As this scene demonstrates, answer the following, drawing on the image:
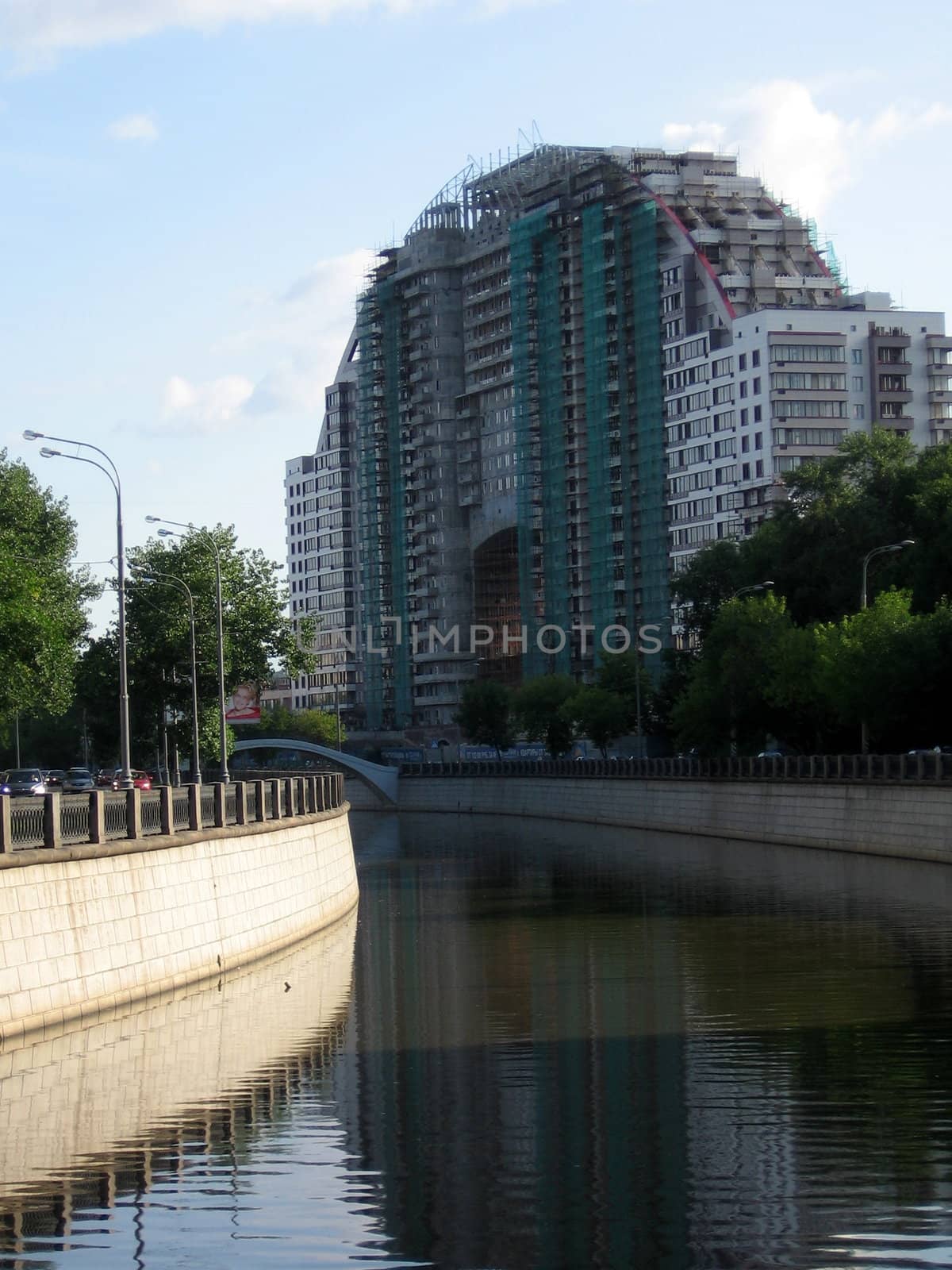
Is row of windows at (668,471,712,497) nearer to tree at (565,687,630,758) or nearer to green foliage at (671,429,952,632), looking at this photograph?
green foliage at (671,429,952,632)

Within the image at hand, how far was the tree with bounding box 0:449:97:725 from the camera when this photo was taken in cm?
6531

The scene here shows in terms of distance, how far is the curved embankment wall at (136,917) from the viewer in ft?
82.3

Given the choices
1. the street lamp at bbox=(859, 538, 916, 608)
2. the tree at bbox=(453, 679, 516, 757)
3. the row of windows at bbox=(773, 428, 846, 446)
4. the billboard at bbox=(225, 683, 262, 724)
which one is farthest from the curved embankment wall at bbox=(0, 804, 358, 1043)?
the tree at bbox=(453, 679, 516, 757)

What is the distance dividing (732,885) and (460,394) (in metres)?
133

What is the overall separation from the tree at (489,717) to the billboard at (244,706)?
4294 cm

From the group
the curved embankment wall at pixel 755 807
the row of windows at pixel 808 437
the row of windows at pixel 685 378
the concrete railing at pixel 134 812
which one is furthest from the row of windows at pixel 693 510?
the concrete railing at pixel 134 812

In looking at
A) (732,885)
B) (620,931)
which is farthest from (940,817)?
(620,931)

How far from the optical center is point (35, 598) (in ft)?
221

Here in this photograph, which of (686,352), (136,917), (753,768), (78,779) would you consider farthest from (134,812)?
(686,352)

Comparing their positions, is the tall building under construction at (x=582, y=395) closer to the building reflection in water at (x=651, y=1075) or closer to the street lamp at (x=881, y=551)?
the street lamp at (x=881, y=551)

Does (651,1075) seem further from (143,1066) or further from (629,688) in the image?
(629,688)

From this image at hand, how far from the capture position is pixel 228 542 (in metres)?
107

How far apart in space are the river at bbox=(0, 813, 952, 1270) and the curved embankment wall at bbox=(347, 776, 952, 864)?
19.8 meters

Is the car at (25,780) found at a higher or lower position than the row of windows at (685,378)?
lower
